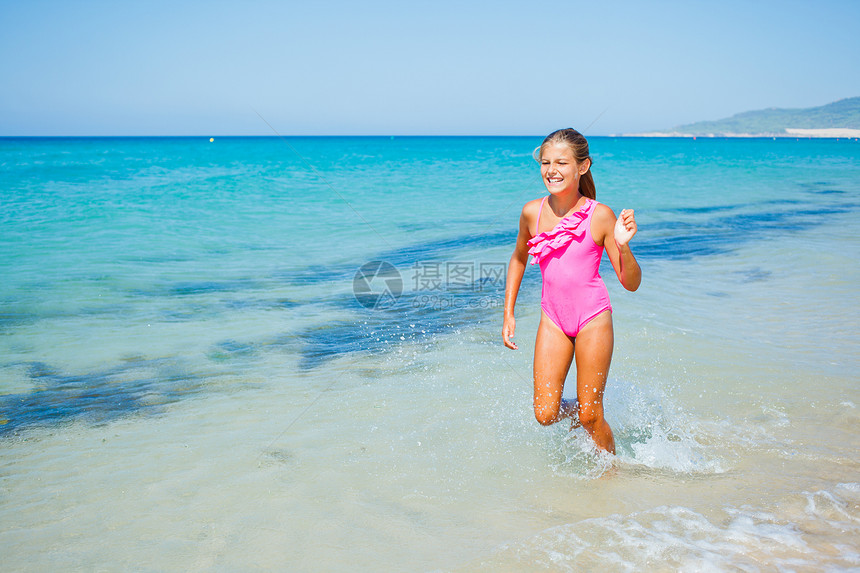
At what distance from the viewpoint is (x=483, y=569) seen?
304 centimetres

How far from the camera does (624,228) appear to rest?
3354mm

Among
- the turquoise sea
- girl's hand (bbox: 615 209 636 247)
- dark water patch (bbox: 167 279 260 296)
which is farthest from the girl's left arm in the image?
dark water patch (bbox: 167 279 260 296)

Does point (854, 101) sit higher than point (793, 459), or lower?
higher

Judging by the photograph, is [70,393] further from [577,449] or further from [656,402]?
[656,402]

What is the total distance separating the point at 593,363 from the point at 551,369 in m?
0.28

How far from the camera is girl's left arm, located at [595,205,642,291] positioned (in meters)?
3.33

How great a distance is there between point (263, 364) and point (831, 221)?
15.8 m

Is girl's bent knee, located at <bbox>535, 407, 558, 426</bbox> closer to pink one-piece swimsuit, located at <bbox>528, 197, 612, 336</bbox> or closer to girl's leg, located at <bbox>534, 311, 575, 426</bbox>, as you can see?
girl's leg, located at <bbox>534, 311, 575, 426</bbox>

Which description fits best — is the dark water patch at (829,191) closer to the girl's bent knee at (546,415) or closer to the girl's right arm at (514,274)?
the girl's right arm at (514,274)

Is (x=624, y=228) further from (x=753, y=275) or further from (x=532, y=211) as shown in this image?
(x=753, y=275)

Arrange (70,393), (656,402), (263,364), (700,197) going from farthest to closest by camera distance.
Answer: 1. (700,197)
2. (263,364)
3. (70,393)
4. (656,402)

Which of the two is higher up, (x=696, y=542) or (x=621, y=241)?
(x=621, y=241)

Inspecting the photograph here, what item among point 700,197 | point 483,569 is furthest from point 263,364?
point 700,197

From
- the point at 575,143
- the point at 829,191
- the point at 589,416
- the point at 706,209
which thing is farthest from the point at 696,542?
the point at 829,191
